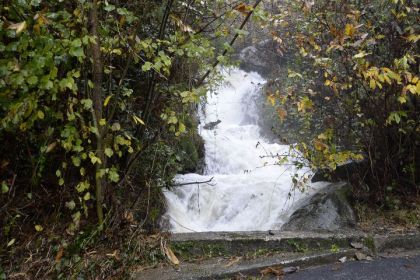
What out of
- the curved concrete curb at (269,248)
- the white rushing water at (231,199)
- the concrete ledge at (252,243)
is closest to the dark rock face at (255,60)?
the white rushing water at (231,199)

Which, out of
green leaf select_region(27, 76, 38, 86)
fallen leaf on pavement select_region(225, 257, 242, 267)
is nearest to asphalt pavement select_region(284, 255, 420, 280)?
fallen leaf on pavement select_region(225, 257, 242, 267)

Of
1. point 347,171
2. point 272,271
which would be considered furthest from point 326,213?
point 272,271

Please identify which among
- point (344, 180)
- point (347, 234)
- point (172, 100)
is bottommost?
point (347, 234)

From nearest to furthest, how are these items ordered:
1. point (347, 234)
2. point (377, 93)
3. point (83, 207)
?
point (83, 207) → point (347, 234) → point (377, 93)

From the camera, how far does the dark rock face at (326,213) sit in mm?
4781

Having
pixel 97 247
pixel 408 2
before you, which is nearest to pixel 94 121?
pixel 97 247

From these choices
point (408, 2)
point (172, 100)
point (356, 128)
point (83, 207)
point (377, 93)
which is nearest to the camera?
point (83, 207)

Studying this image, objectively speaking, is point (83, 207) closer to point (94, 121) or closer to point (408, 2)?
point (94, 121)

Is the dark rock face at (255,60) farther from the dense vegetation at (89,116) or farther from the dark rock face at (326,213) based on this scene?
the dense vegetation at (89,116)

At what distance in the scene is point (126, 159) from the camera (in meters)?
3.75

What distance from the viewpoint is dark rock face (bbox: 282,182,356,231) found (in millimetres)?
4781

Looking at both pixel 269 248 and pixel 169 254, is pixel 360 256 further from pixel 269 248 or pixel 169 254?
pixel 169 254

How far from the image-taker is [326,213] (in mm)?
4980

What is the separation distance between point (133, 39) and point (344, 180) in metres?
3.95
